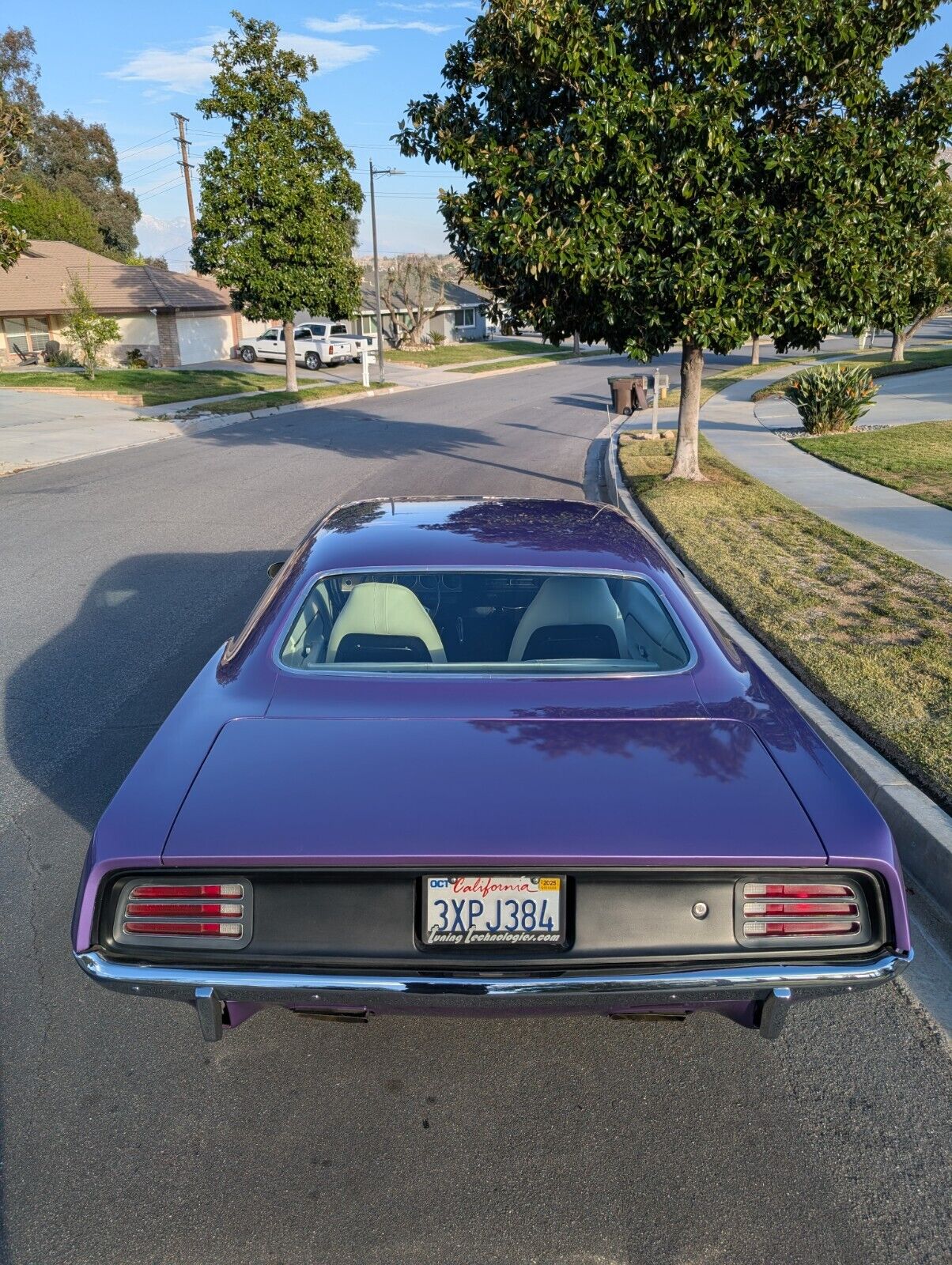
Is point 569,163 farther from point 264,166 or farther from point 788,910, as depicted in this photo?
point 264,166

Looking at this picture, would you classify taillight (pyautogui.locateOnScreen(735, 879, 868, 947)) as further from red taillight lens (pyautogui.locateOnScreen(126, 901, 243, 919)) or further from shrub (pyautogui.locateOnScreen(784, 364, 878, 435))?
shrub (pyautogui.locateOnScreen(784, 364, 878, 435))

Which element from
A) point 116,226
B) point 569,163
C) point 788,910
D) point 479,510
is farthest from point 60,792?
point 116,226

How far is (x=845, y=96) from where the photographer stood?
10891mm

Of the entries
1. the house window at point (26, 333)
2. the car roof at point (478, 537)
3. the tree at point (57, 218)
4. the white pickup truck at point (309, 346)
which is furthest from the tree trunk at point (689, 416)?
the tree at point (57, 218)

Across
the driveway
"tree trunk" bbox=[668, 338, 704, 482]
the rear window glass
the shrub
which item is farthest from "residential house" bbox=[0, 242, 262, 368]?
the rear window glass

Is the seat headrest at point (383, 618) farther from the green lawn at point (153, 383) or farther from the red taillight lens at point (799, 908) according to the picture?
the green lawn at point (153, 383)

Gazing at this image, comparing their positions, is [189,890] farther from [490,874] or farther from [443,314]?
[443,314]

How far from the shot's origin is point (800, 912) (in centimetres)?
260

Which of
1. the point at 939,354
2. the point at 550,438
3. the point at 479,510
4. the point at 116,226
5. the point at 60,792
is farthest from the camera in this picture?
the point at 116,226

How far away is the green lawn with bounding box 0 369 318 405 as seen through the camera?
96.6 feet

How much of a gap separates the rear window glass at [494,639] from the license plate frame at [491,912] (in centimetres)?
100

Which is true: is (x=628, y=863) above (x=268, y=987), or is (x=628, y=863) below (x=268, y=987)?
above

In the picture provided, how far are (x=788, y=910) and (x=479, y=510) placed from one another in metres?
2.34

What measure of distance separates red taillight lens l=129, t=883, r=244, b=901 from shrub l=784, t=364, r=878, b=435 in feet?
58.3
